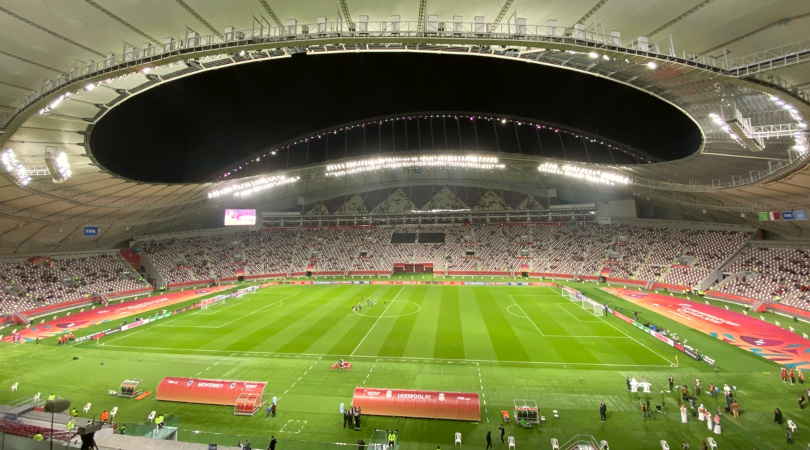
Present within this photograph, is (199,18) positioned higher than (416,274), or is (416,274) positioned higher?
(199,18)

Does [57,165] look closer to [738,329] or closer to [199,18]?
[199,18]

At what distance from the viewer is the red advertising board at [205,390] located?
17484mm

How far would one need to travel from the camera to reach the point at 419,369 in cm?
2119

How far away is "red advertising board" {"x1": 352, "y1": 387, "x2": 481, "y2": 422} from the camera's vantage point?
1592cm

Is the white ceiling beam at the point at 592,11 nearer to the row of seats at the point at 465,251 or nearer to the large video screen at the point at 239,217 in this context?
the row of seats at the point at 465,251

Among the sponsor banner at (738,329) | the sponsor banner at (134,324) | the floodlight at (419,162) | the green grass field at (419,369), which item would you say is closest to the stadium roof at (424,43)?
the sponsor banner at (738,329)

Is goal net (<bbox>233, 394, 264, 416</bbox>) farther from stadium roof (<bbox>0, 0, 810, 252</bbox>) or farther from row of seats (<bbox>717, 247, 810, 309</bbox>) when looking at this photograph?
row of seats (<bbox>717, 247, 810, 309</bbox>)

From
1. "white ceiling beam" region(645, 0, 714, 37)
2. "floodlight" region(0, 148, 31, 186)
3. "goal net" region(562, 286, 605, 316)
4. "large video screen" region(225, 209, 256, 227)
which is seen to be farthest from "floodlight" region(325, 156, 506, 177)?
"white ceiling beam" region(645, 0, 714, 37)

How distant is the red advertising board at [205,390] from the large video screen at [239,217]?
44.0 m

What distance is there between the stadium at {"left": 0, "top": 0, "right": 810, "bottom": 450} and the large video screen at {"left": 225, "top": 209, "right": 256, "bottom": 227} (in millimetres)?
5224

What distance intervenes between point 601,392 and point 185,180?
4214 cm

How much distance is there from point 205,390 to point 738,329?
37.8 metres

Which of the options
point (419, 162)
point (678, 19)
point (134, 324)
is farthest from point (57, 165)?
point (419, 162)

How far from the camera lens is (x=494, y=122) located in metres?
50.7
